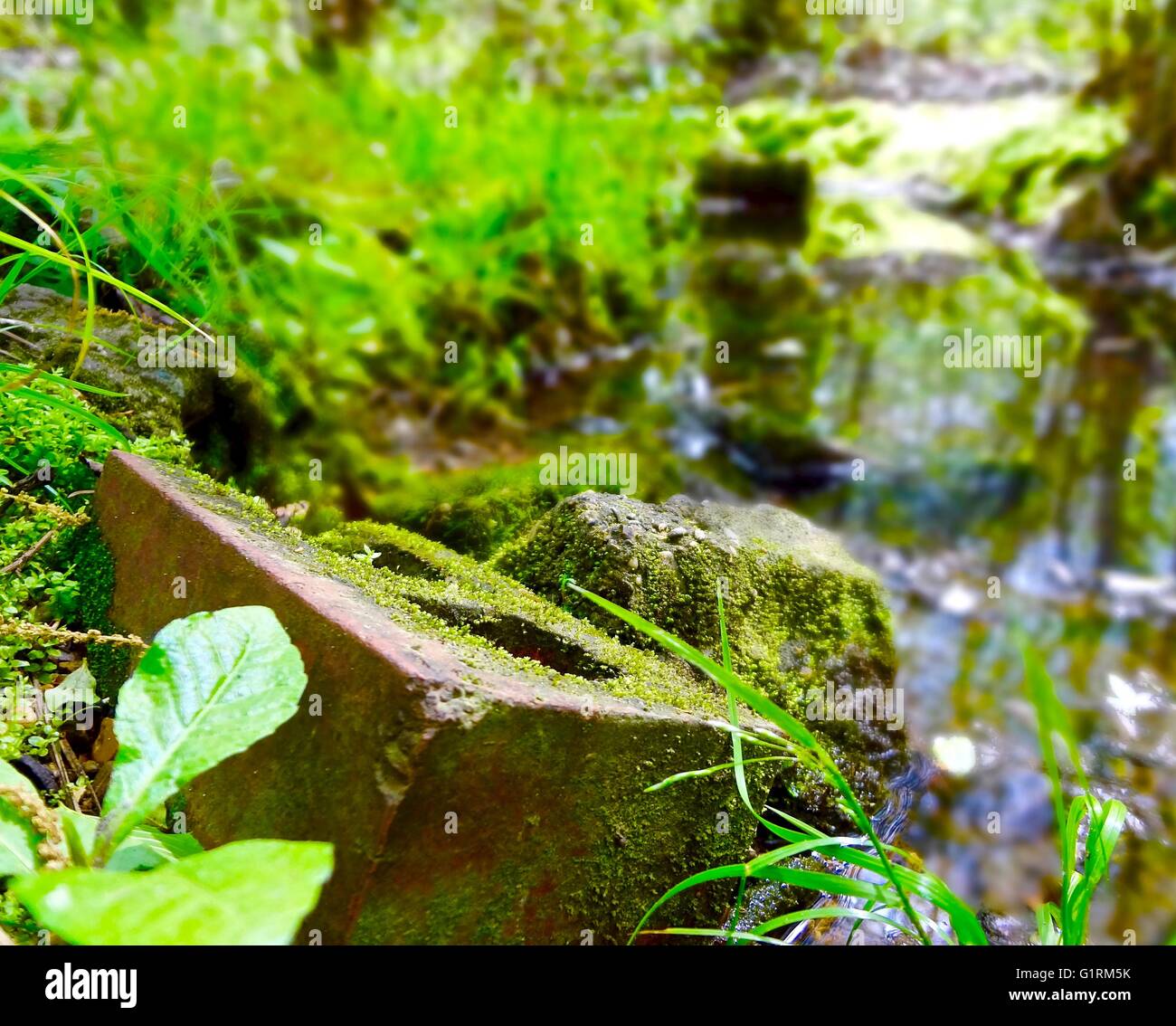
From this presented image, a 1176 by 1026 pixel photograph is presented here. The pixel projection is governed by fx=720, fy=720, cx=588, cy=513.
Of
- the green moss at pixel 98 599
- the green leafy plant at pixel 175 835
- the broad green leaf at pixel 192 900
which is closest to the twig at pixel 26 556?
the green moss at pixel 98 599

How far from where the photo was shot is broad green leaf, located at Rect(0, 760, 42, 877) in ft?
2.45

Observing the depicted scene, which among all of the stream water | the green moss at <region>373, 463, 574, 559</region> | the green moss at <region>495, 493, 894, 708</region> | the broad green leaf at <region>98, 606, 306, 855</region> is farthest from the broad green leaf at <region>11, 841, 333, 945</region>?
the stream water

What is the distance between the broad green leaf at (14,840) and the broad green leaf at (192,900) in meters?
0.22

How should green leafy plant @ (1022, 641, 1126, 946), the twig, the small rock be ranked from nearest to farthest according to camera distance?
green leafy plant @ (1022, 641, 1126, 946) → the small rock → the twig

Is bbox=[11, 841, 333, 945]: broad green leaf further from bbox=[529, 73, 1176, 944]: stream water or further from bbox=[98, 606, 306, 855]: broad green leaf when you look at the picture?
bbox=[529, 73, 1176, 944]: stream water

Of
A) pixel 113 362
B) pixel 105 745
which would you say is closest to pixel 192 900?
pixel 105 745

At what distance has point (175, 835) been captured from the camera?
1.00 m

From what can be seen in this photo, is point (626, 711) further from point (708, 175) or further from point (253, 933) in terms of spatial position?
point (708, 175)

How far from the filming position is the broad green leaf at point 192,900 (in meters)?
0.56

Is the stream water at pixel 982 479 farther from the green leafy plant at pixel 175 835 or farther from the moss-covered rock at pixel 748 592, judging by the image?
the green leafy plant at pixel 175 835

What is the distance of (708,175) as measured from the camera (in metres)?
4.88

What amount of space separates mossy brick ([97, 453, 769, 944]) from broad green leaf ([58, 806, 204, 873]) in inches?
1.8

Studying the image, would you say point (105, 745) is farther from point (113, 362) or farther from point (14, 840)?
point (113, 362)
